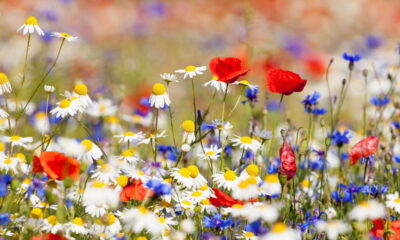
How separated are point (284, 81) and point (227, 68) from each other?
21 centimetres

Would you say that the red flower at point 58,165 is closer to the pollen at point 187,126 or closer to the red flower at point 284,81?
the pollen at point 187,126

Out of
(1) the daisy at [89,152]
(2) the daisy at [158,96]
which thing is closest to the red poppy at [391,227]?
(2) the daisy at [158,96]

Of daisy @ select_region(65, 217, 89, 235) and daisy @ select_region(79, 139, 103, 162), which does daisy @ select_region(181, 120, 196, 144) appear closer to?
daisy @ select_region(79, 139, 103, 162)

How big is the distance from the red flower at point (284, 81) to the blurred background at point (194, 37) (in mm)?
2767

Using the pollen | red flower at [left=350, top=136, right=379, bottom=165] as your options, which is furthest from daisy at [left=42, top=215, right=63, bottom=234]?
red flower at [left=350, top=136, right=379, bottom=165]

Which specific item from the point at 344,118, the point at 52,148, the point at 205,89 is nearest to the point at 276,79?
the point at 52,148

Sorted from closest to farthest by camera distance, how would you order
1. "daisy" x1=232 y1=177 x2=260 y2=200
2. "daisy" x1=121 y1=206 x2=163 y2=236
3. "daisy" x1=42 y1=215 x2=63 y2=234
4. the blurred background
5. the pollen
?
"daisy" x1=121 y1=206 x2=163 y2=236 → "daisy" x1=42 y1=215 x2=63 y2=234 → "daisy" x1=232 y1=177 x2=260 y2=200 → the pollen → the blurred background

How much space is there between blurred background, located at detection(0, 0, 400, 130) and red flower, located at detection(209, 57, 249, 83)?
9.08 feet

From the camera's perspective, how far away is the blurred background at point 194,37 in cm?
679

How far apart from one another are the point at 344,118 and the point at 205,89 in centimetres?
205

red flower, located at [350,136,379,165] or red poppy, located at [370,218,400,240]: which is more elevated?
red flower, located at [350,136,379,165]

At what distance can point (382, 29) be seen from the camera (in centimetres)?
1265

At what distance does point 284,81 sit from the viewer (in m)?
2.28

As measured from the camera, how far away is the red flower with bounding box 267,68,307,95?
2260 mm
